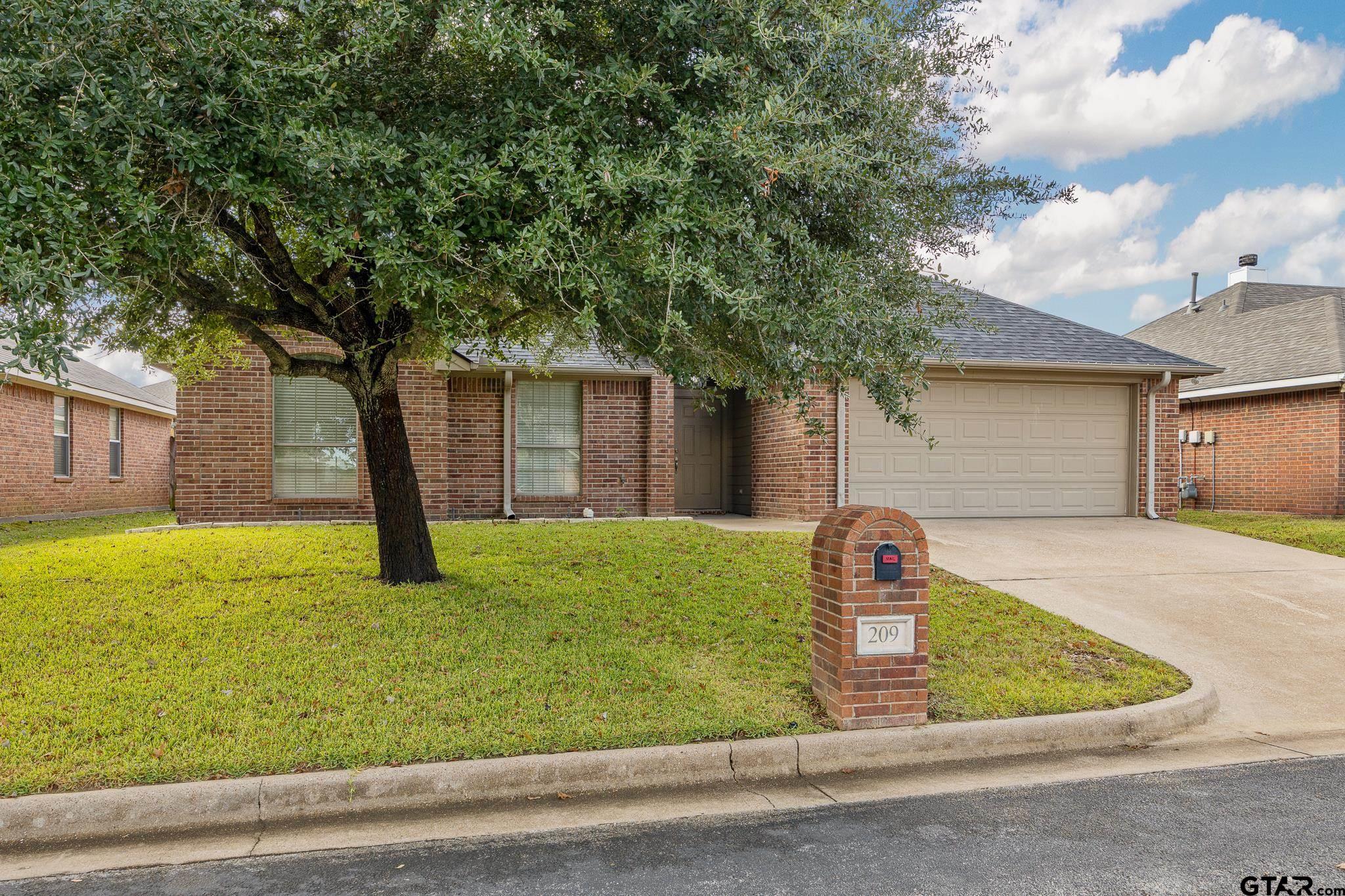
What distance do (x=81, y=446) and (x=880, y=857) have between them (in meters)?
19.0

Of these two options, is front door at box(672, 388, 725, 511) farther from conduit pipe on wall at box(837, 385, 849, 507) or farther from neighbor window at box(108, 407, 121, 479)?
neighbor window at box(108, 407, 121, 479)

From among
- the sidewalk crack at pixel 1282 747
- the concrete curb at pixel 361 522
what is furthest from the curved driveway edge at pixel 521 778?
the concrete curb at pixel 361 522

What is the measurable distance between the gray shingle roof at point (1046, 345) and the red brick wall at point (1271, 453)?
3.32 metres

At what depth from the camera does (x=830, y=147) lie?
469cm

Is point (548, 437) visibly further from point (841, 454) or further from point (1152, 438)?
point (1152, 438)

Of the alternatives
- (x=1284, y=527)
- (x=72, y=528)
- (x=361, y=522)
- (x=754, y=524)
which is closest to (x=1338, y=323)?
(x=1284, y=527)

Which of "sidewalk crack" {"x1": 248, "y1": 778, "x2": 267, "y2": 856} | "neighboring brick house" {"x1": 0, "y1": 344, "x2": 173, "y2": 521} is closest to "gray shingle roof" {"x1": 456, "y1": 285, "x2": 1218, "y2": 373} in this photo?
"neighboring brick house" {"x1": 0, "y1": 344, "x2": 173, "y2": 521}

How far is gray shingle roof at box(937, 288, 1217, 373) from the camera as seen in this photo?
12.6 meters

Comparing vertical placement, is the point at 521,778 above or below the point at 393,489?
below

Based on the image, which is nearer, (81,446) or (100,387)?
(81,446)

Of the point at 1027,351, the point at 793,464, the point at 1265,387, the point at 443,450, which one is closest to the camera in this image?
the point at 443,450

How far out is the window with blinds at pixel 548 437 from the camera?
12.9 meters

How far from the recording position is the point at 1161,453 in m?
13.0

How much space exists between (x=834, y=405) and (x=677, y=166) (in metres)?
7.97
